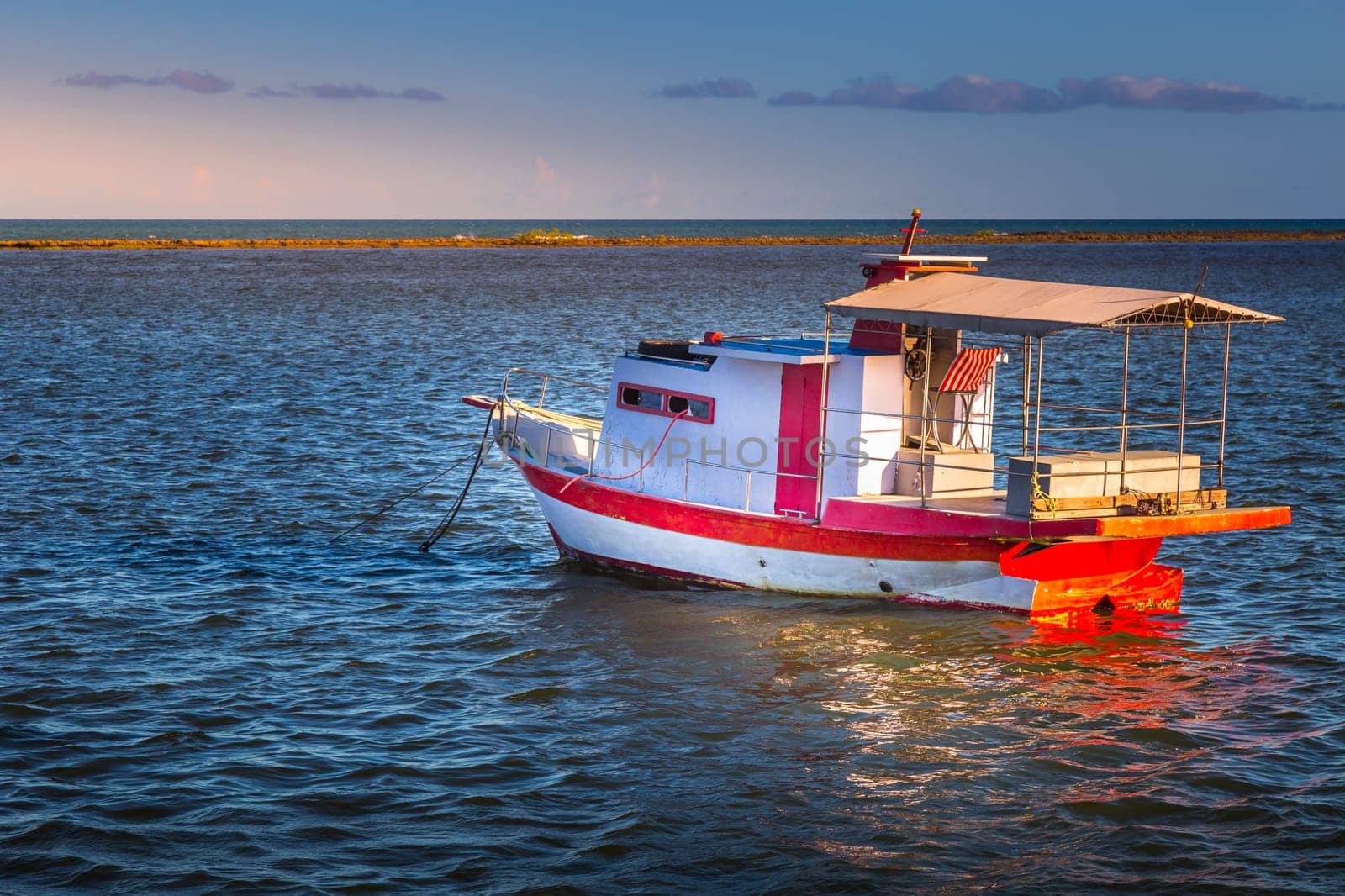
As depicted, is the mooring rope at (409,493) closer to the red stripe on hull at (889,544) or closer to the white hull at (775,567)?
the white hull at (775,567)

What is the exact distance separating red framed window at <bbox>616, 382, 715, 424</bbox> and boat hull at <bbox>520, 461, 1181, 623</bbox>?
4.26 feet

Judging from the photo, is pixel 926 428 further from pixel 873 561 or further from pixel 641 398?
pixel 641 398

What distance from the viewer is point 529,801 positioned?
12.7 metres

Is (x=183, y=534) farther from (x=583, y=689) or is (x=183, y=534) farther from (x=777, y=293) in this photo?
(x=777, y=293)

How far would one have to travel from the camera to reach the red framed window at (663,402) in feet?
65.4

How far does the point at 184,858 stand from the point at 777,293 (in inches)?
3135

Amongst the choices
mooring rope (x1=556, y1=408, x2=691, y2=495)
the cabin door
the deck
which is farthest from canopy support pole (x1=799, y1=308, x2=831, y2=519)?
mooring rope (x1=556, y1=408, x2=691, y2=495)

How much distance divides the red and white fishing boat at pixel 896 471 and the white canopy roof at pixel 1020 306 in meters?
0.04

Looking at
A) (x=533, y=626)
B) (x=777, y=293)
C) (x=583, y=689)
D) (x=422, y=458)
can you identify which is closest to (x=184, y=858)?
(x=583, y=689)

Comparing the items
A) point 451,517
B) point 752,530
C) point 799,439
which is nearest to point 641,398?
point 799,439

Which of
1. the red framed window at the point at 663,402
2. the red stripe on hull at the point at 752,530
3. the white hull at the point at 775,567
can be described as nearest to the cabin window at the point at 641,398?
the red framed window at the point at 663,402

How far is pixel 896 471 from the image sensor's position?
62.2 feet

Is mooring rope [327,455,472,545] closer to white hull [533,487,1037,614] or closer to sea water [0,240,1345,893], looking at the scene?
sea water [0,240,1345,893]

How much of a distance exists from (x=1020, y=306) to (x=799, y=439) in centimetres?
363
